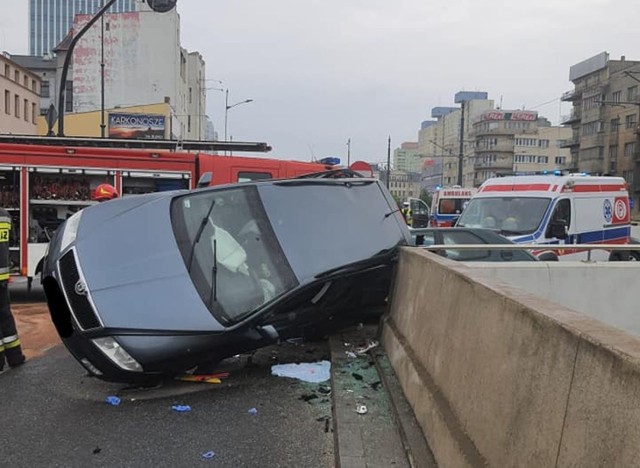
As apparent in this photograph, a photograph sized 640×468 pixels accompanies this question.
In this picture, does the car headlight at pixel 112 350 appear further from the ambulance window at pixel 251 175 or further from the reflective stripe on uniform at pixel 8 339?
the ambulance window at pixel 251 175

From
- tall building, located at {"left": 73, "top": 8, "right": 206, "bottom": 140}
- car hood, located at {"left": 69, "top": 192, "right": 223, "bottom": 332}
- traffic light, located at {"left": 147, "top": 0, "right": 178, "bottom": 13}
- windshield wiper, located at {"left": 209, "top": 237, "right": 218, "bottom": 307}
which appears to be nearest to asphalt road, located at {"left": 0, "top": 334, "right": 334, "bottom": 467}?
car hood, located at {"left": 69, "top": 192, "right": 223, "bottom": 332}

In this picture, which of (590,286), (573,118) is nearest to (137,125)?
(590,286)

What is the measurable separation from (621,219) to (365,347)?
10798 mm

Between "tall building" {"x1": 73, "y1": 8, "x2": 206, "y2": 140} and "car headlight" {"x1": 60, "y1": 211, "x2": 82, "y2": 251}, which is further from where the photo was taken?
"tall building" {"x1": 73, "y1": 8, "x2": 206, "y2": 140}

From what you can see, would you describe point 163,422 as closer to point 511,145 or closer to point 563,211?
point 563,211

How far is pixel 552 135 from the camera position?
11744 cm

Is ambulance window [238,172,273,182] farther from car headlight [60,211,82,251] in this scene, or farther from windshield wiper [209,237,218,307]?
windshield wiper [209,237,218,307]

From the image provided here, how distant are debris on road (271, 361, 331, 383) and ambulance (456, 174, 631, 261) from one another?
23.2 feet

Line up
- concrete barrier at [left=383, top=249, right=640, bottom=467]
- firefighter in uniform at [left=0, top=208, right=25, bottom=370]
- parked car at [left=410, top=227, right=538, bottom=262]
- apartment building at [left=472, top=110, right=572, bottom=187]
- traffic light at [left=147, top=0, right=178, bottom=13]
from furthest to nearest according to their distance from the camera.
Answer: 1. apartment building at [left=472, top=110, right=572, bottom=187]
2. traffic light at [left=147, top=0, right=178, bottom=13]
3. parked car at [left=410, top=227, right=538, bottom=262]
4. firefighter in uniform at [left=0, top=208, right=25, bottom=370]
5. concrete barrier at [left=383, top=249, right=640, bottom=467]

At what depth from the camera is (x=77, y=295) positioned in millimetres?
4805

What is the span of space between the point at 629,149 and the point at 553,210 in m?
71.0

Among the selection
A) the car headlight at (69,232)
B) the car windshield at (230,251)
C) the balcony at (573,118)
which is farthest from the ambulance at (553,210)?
the balcony at (573,118)

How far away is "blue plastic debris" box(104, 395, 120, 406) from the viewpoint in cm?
485

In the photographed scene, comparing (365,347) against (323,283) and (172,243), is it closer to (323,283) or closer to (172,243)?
(323,283)
